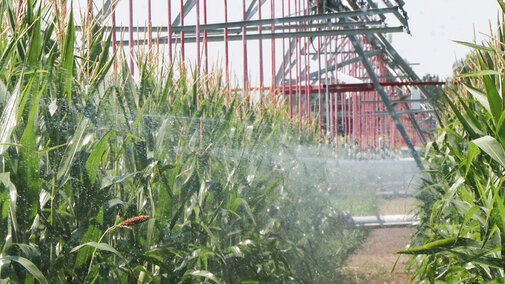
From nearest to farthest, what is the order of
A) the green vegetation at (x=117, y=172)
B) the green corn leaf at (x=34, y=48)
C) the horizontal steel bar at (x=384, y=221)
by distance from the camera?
the green vegetation at (x=117, y=172)
the green corn leaf at (x=34, y=48)
the horizontal steel bar at (x=384, y=221)

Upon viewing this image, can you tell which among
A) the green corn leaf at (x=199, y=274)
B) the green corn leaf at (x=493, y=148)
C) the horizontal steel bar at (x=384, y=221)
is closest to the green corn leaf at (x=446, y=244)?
the green corn leaf at (x=493, y=148)

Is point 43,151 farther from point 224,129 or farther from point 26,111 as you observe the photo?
point 224,129

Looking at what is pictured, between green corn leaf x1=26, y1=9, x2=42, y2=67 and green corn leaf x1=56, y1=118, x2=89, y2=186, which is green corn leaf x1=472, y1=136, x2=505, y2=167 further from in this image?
green corn leaf x1=26, y1=9, x2=42, y2=67

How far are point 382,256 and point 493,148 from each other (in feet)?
A: 12.6

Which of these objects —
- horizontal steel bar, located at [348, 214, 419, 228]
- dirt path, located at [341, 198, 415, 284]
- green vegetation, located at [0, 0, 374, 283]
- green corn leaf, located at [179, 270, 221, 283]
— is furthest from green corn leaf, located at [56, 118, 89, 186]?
horizontal steel bar, located at [348, 214, 419, 228]

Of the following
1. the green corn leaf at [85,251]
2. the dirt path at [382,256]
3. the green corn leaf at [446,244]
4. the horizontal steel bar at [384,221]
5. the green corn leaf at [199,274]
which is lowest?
the dirt path at [382,256]

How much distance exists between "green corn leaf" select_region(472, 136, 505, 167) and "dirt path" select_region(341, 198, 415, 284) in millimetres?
2957

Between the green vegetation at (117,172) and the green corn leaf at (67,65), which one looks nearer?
the green vegetation at (117,172)

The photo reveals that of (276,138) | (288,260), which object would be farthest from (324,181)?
(288,260)

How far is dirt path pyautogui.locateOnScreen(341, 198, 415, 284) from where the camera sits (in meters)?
5.53

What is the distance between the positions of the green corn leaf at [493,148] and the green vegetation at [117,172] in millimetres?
810

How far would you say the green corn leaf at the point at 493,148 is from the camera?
7.63 feet

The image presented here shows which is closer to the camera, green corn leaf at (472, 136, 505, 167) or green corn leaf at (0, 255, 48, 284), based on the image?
green corn leaf at (0, 255, 48, 284)

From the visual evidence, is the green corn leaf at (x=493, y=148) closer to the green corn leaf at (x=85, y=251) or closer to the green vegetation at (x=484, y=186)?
the green vegetation at (x=484, y=186)
